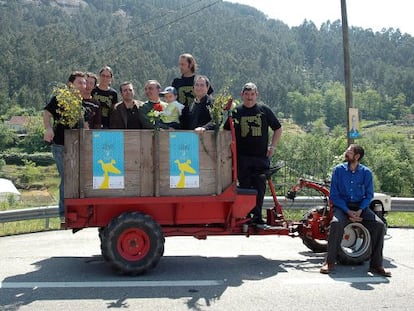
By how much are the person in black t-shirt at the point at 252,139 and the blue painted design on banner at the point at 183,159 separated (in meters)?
0.93

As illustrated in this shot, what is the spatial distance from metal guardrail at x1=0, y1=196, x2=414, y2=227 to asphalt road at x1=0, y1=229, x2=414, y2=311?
1652 millimetres

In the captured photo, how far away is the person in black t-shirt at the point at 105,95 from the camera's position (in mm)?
7452

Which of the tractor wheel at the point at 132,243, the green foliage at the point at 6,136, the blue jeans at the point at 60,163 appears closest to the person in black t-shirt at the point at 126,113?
the blue jeans at the point at 60,163

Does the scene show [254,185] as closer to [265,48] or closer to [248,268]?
[248,268]

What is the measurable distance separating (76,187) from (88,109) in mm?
1079

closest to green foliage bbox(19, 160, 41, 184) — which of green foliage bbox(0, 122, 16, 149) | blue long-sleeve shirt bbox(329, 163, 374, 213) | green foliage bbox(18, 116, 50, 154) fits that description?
green foliage bbox(18, 116, 50, 154)

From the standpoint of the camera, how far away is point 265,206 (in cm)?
985

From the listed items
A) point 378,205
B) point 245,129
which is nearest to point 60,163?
point 245,129

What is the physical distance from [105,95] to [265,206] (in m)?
3.84

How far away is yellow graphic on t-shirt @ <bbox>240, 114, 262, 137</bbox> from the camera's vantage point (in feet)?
22.5

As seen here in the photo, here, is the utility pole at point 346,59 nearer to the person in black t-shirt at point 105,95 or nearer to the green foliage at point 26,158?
the person in black t-shirt at point 105,95

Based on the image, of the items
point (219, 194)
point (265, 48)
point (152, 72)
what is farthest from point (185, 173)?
point (265, 48)

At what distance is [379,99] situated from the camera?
17212 centimetres

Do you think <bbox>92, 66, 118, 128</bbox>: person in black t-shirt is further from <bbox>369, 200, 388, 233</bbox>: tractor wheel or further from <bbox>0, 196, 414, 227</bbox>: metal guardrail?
<bbox>369, 200, 388, 233</bbox>: tractor wheel
